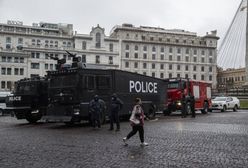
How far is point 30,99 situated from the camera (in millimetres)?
24094

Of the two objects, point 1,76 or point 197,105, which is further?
point 1,76

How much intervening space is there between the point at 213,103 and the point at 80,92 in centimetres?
2305

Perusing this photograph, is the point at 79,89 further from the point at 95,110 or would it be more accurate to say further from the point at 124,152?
the point at 124,152

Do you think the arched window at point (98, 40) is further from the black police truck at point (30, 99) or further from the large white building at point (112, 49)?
the black police truck at point (30, 99)

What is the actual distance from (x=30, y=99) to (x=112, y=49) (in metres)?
88.8

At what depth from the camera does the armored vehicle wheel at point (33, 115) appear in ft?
79.9

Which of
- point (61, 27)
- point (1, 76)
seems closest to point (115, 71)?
point (1, 76)

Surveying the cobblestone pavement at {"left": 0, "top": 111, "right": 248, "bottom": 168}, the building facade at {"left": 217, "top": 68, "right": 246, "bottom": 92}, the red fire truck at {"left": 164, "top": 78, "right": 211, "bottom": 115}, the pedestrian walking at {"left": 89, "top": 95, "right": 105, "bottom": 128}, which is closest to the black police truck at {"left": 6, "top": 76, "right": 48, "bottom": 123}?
the pedestrian walking at {"left": 89, "top": 95, "right": 105, "bottom": 128}

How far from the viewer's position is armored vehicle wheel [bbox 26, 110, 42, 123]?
2434cm

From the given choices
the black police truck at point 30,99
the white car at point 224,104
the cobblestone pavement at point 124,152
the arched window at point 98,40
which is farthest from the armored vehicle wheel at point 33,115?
the arched window at point 98,40

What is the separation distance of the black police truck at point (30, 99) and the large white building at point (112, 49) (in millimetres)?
71233

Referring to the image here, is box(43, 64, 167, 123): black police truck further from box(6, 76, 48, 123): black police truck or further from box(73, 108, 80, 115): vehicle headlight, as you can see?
box(6, 76, 48, 123): black police truck

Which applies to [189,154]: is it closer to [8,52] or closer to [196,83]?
[196,83]

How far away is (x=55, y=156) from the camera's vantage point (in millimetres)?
10578
